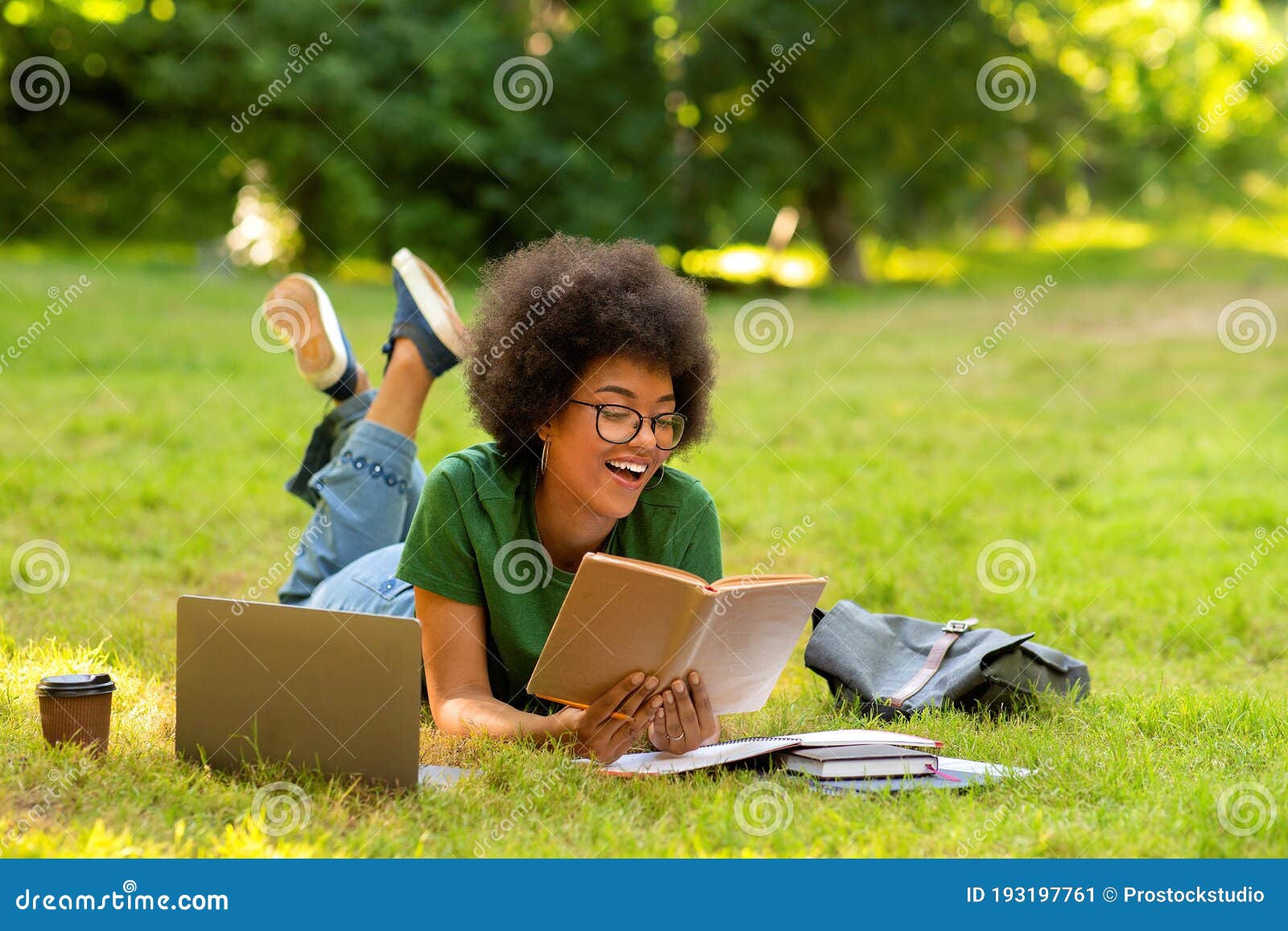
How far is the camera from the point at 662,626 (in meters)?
2.78

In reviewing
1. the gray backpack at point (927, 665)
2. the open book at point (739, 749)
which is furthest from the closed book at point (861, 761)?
the gray backpack at point (927, 665)

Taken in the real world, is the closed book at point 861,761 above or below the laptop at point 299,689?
below

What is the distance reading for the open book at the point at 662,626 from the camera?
271 centimetres

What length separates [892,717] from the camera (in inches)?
144

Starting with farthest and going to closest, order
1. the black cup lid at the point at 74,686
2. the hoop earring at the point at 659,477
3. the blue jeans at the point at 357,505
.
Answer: the blue jeans at the point at 357,505 < the hoop earring at the point at 659,477 < the black cup lid at the point at 74,686

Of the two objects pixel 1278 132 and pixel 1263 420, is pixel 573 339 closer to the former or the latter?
pixel 1263 420

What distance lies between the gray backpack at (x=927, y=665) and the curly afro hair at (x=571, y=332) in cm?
86

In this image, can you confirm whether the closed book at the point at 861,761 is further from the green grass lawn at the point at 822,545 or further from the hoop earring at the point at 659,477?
the hoop earring at the point at 659,477

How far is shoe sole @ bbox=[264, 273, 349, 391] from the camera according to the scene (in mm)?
4469

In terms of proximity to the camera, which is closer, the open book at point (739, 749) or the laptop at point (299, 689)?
the laptop at point (299, 689)

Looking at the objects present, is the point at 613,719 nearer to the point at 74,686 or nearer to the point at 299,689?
the point at 299,689

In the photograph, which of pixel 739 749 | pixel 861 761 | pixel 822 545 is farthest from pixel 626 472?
pixel 822 545

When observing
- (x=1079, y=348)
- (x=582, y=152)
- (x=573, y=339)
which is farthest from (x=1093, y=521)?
(x=582, y=152)

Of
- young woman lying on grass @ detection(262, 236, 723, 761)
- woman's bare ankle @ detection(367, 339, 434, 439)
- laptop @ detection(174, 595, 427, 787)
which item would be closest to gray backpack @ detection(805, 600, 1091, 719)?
young woman lying on grass @ detection(262, 236, 723, 761)
